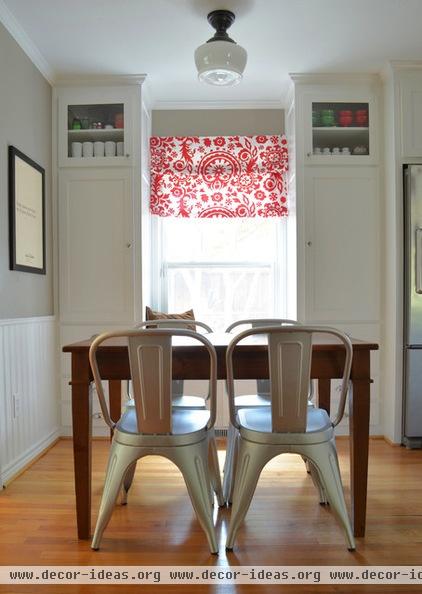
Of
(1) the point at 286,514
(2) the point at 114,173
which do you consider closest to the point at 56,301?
(2) the point at 114,173

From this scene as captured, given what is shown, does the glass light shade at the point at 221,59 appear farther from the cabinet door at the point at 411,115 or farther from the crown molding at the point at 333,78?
the cabinet door at the point at 411,115

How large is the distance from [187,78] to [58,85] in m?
0.89

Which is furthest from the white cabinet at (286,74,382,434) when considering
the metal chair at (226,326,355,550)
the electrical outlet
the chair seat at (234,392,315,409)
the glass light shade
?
the electrical outlet

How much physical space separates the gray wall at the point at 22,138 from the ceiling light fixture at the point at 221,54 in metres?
1.05

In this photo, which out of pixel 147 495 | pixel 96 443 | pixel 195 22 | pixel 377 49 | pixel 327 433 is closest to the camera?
pixel 327 433

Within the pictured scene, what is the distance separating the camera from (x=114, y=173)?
3.17 meters

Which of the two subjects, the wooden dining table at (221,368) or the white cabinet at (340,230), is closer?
the wooden dining table at (221,368)

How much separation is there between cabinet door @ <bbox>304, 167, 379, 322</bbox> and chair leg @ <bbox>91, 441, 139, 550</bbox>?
6.14ft

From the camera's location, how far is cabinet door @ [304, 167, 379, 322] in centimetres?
318

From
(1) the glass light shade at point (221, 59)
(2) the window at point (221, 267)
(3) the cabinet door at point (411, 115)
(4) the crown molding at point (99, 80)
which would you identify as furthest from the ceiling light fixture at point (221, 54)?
(2) the window at point (221, 267)

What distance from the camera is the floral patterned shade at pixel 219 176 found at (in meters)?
3.50

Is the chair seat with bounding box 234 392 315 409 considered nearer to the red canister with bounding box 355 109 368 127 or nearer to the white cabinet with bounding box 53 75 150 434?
the white cabinet with bounding box 53 75 150 434

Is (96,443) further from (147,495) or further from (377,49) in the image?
(377,49)

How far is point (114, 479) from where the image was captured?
1.69 m
